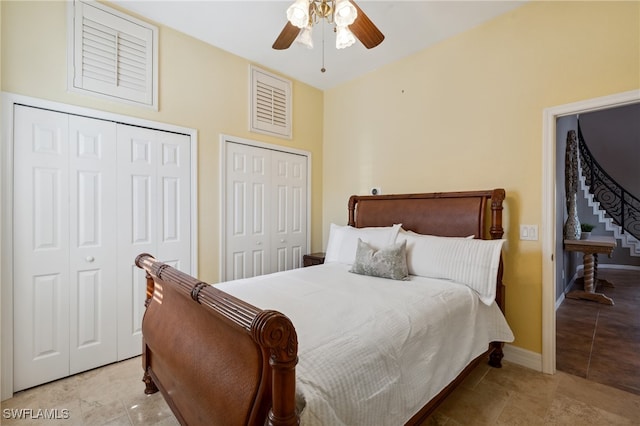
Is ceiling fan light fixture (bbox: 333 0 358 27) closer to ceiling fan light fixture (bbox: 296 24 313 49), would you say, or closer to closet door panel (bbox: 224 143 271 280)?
ceiling fan light fixture (bbox: 296 24 313 49)

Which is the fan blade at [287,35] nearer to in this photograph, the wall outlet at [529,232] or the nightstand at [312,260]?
the nightstand at [312,260]

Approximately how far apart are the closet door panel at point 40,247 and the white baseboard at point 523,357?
3.54m

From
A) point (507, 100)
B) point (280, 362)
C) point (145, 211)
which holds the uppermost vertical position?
point (507, 100)

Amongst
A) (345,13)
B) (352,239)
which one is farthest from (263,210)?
(345,13)

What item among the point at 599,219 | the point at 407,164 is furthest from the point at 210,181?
the point at 599,219

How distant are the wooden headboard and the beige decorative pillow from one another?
519 mm

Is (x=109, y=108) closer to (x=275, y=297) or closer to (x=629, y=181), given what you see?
(x=275, y=297)

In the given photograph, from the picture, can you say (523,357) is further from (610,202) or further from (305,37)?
(610,202)

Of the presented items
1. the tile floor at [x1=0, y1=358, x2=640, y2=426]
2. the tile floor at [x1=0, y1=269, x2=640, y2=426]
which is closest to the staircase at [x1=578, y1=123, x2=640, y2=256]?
the tile floor at [x1=0, y1=269, x2=640, y2=426]

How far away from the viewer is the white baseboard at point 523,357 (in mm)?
2301

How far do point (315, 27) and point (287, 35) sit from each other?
0.80 metres

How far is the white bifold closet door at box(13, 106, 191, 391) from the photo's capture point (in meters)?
2.03

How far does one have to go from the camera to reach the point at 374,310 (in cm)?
153

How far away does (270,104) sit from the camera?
3.41 metres
